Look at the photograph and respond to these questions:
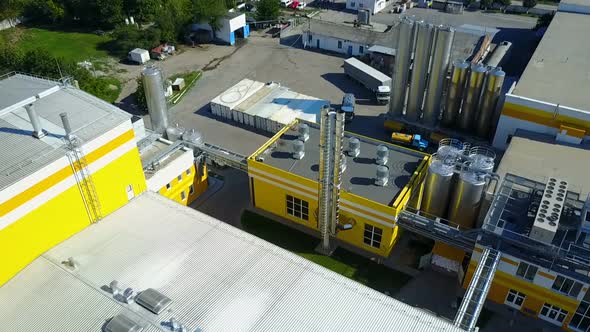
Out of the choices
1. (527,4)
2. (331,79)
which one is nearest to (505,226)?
(331,79)

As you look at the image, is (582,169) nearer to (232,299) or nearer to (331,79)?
(232,299)

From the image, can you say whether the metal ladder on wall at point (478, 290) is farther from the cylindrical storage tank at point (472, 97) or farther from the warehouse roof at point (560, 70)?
the cylindrical storage tank at point (472, 97)

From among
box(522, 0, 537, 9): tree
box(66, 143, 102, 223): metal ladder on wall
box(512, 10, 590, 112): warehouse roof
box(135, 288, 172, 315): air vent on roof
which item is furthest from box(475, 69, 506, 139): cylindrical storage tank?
box(522, 0, 537, 9): tree

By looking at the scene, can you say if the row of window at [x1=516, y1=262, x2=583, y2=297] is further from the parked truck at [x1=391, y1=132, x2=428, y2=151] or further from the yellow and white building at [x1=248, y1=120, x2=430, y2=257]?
the parked truck at [x1=391, y1=132, x2=428, y2=151]

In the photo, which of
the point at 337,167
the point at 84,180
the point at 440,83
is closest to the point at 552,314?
the point at 337,167

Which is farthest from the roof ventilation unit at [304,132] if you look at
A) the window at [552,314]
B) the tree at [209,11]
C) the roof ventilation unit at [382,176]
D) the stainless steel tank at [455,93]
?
the tree at [209,11]

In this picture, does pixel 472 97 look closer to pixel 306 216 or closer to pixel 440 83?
pixel 440 83

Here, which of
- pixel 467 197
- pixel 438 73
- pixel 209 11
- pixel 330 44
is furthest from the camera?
pixel 209 11

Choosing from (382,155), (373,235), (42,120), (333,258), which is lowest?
(333,258)
